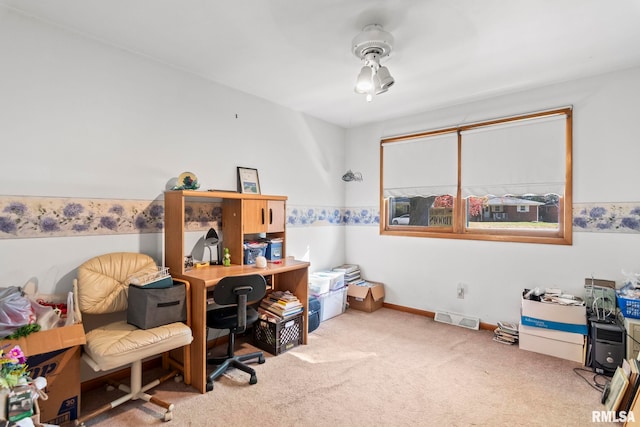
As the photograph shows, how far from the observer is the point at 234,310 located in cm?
253

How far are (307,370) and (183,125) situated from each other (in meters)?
2.35

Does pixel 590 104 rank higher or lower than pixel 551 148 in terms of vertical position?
higher

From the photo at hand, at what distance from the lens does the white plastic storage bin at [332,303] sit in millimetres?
3701

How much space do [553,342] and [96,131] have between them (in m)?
4.15

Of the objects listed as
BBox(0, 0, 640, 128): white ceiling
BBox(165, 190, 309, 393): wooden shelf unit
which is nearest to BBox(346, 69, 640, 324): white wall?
BBox(0, 0, 640, 128): white ceiling

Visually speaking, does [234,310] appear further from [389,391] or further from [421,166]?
[421,166]

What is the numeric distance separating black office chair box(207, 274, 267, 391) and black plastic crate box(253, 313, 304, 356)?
394mm

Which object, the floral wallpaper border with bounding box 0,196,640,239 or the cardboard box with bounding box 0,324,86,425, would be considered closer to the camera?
the cardboard box with bounding box 0,324,86,425

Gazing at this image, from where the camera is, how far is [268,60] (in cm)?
262

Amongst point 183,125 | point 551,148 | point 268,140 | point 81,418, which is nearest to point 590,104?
point 551,148

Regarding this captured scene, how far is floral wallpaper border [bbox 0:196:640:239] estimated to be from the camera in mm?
2043

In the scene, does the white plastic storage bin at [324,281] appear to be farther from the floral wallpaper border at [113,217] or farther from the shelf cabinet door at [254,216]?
the floral wallpaper border at [113,217]

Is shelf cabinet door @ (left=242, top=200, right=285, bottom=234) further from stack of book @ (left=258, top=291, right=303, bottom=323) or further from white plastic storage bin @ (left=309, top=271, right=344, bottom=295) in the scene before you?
white plastic storage bin @ (left=309, top=271, right=344, bottom=295)

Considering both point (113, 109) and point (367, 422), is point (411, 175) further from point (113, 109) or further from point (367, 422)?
point (113, 109)
